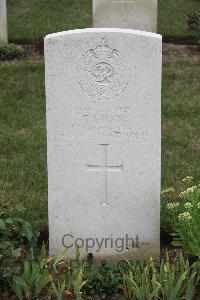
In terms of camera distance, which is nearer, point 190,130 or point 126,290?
point 126,290

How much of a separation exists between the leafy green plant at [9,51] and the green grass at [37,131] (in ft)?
1.26

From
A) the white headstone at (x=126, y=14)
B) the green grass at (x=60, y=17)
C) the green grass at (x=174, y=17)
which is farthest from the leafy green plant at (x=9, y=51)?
the green grass at (x=174, y=17)

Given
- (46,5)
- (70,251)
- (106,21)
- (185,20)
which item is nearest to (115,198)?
(70,251)

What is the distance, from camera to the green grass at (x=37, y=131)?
6.02m

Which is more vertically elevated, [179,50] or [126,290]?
[179,50]

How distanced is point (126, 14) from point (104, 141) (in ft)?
20.7

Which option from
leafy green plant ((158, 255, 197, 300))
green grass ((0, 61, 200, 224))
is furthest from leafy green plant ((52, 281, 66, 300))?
green grass ((0, 61, 200, 224))

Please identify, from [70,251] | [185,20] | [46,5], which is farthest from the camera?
[46,5]

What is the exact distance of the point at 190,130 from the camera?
7.62m

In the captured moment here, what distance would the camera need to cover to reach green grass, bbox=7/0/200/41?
11.5 meters

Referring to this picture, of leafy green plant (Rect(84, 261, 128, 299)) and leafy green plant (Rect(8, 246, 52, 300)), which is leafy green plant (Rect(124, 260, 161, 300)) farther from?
leafy green plant (Rect(8, 246, 52, 300))

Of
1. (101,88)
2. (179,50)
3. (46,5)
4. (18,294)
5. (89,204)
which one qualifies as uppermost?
(46,5)

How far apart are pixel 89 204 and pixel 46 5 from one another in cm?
878

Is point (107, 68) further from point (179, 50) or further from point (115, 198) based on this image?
point (179, 50)
